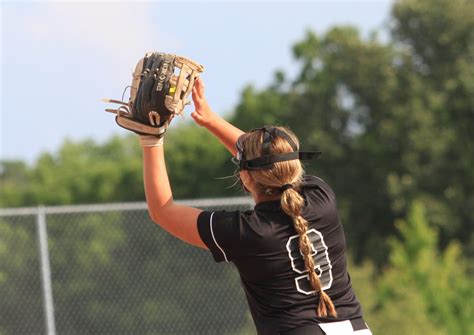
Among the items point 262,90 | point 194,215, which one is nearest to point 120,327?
point 194,215

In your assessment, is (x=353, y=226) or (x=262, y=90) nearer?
(x=353, y=226)

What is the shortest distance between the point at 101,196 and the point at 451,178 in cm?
1622

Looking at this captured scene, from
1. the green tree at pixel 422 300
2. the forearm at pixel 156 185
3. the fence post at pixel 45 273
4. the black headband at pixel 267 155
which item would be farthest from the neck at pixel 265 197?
the green tree at pixel 422 300

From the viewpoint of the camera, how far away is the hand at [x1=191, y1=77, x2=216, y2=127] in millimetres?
3922

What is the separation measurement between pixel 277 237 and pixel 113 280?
6.22 metres

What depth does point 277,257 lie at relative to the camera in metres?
3.35

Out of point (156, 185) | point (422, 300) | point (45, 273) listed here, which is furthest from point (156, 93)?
point (422, 300)

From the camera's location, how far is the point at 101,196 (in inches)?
1710

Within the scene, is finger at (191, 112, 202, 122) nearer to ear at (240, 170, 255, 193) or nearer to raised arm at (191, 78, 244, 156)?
raised arm at (191, 78, 244, 156)

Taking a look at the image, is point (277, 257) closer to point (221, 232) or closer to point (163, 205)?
point (221, 232)

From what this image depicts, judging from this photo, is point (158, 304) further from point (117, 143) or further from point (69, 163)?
point (117, 143)

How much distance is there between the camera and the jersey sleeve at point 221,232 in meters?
3.34

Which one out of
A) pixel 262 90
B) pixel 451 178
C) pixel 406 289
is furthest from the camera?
pixel 262 90

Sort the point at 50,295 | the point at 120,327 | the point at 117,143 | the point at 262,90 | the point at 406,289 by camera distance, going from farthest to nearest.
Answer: the point at 117,143
the point at 262,90
the point at 406,289
the point at 120,327
the point at 50,295
